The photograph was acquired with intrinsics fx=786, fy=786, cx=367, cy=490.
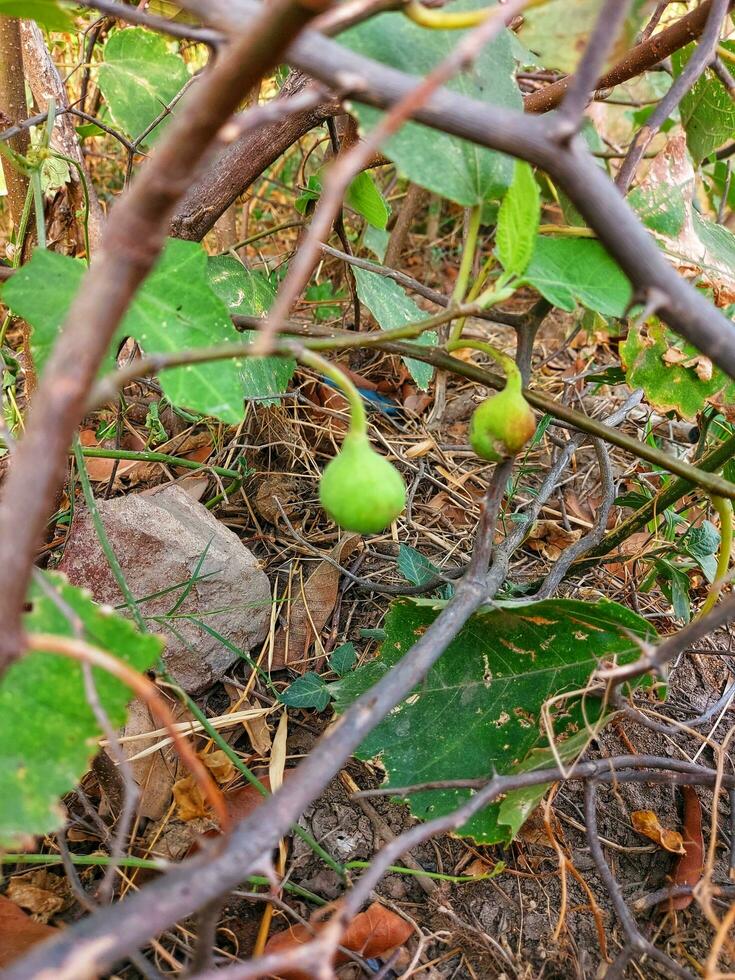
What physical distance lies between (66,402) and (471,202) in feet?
1.72

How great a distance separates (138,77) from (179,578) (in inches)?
34.6

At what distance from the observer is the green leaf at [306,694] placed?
118 centimetres

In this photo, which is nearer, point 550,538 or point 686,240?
point 686,240

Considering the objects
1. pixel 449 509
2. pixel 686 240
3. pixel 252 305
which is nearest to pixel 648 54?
pixel 686 240

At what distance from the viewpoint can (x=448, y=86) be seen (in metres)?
0.85

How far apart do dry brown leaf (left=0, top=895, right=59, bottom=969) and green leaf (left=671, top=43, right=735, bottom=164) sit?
1579 mm

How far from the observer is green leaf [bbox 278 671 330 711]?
3.88 feet

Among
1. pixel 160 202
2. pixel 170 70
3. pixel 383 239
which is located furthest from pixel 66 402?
pixel 383 239

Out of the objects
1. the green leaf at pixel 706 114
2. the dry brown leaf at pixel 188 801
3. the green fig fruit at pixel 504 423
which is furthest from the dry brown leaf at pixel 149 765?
the green leaf at pixel 706 114

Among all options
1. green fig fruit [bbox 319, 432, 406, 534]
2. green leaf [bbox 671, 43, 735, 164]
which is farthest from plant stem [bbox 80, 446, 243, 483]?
green leaf [bbox 671, 43, 735, 164]

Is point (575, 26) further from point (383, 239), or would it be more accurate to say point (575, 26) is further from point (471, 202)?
point (383, 239)

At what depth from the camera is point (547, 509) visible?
5.37 feet

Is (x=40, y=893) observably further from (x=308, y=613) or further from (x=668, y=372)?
(x=668, y=372)

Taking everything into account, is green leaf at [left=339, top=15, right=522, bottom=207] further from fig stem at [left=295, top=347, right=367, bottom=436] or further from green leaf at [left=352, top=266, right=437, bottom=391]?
green leaf at [left=352, top=266, right=437, bottom=391]
